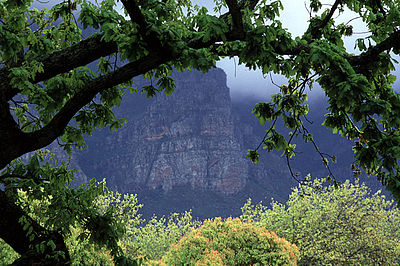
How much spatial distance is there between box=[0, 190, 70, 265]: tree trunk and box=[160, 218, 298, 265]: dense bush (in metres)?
13.8

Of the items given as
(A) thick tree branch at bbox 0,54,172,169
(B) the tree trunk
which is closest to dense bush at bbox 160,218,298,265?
(B) the tree trunk

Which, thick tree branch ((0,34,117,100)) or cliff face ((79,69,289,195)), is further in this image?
cliff face ((79,69,289,195))

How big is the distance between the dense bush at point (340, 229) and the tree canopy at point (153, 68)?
2343 centimetres

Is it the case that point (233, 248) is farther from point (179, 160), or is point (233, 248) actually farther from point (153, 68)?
point (179, 160)

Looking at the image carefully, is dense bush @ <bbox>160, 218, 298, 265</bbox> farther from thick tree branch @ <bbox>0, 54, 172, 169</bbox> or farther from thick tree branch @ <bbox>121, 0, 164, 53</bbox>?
thick tree branch @ <bbox>121, 0, 164, 53</bbox>

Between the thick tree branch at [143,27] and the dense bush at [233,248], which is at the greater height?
the dense bush at [233,248]

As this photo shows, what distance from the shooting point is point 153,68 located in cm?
500

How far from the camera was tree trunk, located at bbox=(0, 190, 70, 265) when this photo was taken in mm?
5242

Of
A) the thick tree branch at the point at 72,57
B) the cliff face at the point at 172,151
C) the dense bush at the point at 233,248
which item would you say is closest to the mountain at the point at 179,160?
the cliff face at the point at 172,151

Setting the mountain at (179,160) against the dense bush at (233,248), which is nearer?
the dense bush at (233,248)

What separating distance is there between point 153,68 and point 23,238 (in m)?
3.28

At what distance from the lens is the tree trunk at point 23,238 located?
5.24m

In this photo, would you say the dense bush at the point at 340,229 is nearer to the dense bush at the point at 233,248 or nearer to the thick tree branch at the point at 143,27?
the dense bush at the point at 233,248

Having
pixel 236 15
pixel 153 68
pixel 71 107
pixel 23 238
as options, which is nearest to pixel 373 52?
pixel 236 15
